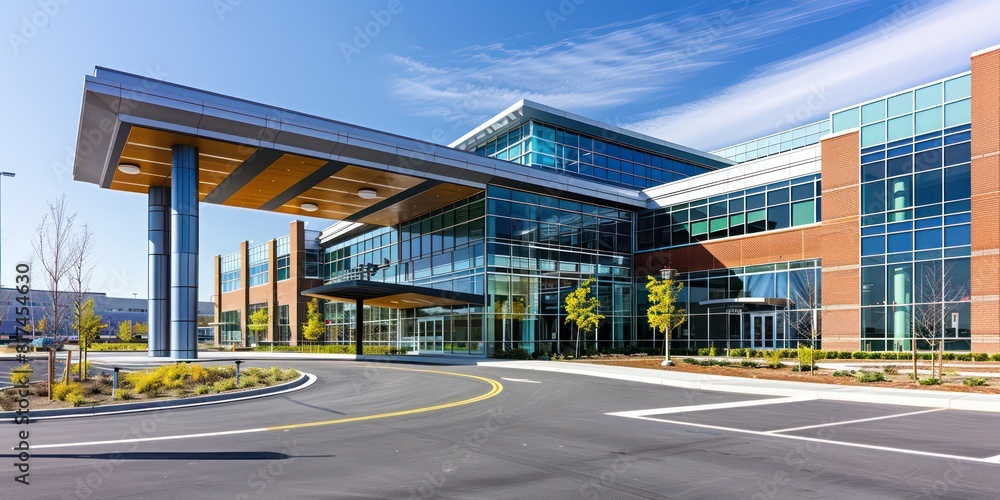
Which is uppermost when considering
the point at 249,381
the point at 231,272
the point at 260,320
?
the point at 231,272

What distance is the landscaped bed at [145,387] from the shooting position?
14.5 meters

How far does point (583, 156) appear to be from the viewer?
1795 inches

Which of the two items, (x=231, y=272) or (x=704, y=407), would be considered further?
(x=231, y=272)

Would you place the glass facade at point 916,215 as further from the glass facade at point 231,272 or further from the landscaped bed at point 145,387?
the glass facade at point 231,272

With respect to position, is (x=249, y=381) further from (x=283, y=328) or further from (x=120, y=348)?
(x=283, y=328)

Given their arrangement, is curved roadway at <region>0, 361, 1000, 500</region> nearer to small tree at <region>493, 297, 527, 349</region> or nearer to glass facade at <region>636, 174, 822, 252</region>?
small tree at <region>493, 297, 527, 349</region>

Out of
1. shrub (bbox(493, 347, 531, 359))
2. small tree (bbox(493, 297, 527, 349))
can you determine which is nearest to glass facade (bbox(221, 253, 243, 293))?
small tree (bbox(493, 297, 527, 349))

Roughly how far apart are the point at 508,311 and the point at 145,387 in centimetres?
2263

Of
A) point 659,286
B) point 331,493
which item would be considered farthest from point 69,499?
point 659,286

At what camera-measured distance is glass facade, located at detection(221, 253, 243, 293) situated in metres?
69.1

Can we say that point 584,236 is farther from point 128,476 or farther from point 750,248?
point 128,476

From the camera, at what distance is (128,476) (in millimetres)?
7582

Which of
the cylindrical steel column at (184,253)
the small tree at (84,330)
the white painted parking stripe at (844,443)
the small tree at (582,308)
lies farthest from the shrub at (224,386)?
the small tree at (582,308)

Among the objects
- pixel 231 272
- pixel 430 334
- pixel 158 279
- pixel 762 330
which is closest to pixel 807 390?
pixel 762 330
